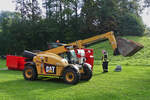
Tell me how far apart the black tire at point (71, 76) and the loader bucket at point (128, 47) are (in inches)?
114

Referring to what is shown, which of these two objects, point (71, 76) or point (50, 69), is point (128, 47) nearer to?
point (71, 76)

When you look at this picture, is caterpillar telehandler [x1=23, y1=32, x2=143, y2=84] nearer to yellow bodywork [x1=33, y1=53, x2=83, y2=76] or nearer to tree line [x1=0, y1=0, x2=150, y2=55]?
yellow bodywork [x1=33, y1=53, x2=83, y2=76]

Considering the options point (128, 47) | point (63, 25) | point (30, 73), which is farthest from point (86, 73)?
point (63, 25)

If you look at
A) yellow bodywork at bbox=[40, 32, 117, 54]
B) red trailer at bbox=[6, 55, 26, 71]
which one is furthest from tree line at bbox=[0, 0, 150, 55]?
yellow bodywork at bbox=[40, 32, 117, 54]

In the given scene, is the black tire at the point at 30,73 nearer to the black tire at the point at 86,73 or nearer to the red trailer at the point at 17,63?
the black tire at the point at 86,73

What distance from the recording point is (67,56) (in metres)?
10.6

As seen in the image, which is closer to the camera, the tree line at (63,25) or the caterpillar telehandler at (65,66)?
the caterpillar telehandler at (65,66)

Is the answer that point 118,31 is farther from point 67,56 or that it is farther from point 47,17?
point 67,56

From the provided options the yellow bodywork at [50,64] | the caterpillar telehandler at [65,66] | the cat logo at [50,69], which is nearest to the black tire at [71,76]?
the caterpillar telehandler at [65,66]

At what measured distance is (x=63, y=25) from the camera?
46188 mm

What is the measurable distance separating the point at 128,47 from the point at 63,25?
36792mm

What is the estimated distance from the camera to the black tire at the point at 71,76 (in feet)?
30.4

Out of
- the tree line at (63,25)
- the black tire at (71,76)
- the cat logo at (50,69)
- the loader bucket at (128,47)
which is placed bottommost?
the black tire at (71,76)

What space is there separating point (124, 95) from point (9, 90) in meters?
4.77
